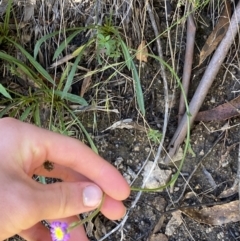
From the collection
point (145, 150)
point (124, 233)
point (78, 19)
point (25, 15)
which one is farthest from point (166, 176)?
point (25, 15)

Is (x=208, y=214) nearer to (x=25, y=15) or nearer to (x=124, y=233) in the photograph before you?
(x=124, y=233)

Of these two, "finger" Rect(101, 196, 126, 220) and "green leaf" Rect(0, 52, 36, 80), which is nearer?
"finger" Rect(101, 196, 126, 220)

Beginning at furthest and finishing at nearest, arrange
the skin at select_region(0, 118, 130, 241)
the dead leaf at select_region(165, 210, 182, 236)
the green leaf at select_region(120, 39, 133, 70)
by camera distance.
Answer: the dead leaf at select_region(165, 210, 182, 236) < the green leaf at select_region(120, 39, 133, 70) < the skin at select_region(0, 118, 130, 241)

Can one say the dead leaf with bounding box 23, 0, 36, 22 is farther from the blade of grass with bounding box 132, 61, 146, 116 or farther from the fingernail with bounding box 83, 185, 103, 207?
the fingernail with bounding box 83, 185, 103, 207

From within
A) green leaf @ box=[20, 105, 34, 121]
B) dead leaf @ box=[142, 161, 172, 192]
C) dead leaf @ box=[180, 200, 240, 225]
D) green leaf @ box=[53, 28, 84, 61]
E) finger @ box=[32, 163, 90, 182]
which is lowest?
dead leaf @ box=[180, 200, 240, 225]

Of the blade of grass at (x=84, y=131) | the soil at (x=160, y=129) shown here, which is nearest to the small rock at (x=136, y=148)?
the soil at (x=160, y=129)

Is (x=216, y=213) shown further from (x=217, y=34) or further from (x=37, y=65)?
(x=37, y=65)

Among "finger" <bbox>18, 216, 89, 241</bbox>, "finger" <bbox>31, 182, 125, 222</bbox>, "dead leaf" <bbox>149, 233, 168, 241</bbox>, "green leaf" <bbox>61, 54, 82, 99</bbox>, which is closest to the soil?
"dead leaf" <bbox>149, 233, 168, 241</bbox>

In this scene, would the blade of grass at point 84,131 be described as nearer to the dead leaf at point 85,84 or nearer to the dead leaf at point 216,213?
the dead leaf at point 85,84
